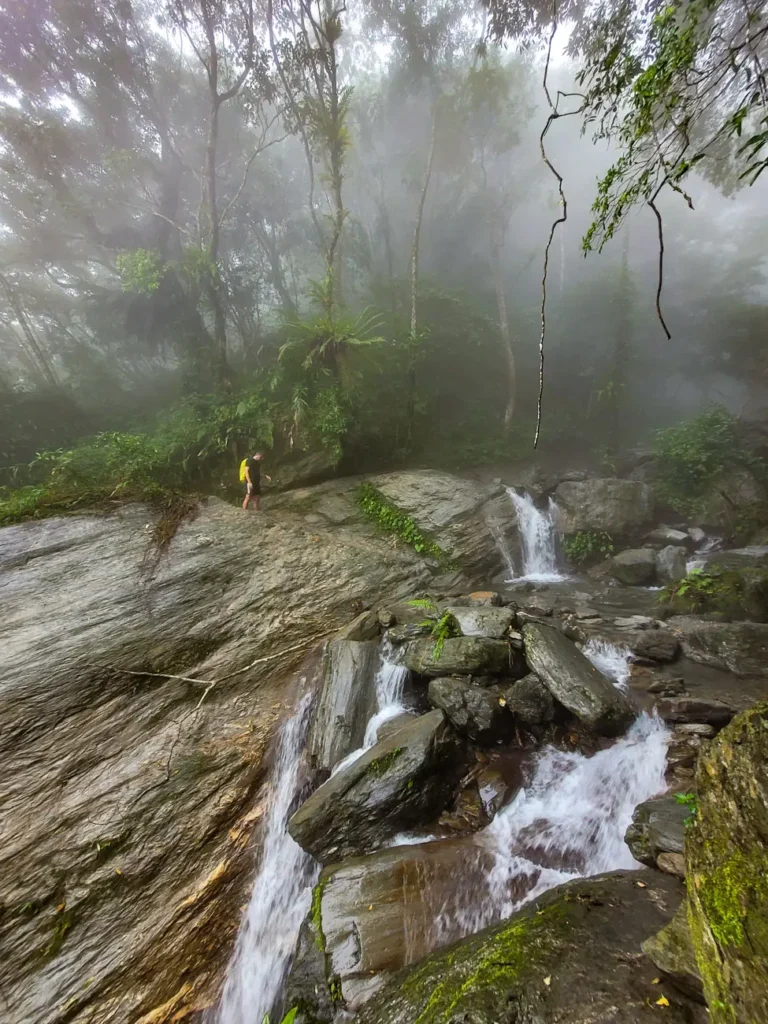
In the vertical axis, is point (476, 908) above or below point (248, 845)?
above

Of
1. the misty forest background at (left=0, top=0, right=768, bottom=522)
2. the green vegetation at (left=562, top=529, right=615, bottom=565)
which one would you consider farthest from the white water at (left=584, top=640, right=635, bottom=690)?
the misty forest background at (left=0, top=0, right=768, bottom=522)

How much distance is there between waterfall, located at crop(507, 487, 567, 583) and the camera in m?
10.5

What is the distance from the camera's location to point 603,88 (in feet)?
11.7

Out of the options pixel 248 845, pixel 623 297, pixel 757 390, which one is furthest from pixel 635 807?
pixel 757 390

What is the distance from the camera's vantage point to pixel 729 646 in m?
6.26

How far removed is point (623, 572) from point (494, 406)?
9.64m

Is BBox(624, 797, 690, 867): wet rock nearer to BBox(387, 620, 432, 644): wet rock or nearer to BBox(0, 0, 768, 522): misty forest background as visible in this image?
BBox(387, 620, 432, 644): wet rock

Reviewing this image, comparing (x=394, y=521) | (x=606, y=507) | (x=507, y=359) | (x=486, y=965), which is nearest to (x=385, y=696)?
(x=486, y=965)

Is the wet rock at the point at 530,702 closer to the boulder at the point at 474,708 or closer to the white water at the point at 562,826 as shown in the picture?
the boulder at the point at 474,708

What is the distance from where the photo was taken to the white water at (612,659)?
236 inches

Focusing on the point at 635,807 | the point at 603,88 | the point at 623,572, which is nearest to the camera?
the point at 603,88

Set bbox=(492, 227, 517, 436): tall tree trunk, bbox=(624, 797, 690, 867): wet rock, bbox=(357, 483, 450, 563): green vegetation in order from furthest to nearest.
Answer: bbox=(492, 227, 517, 436): tall tree trunk
bbox=(357, 483, 450, 563): green vegetation
bbox=(624, 797, 690, 867): wet rock

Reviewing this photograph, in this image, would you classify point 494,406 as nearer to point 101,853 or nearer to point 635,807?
point 635,807

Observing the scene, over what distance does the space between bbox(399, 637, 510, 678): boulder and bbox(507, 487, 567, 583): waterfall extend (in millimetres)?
4760
